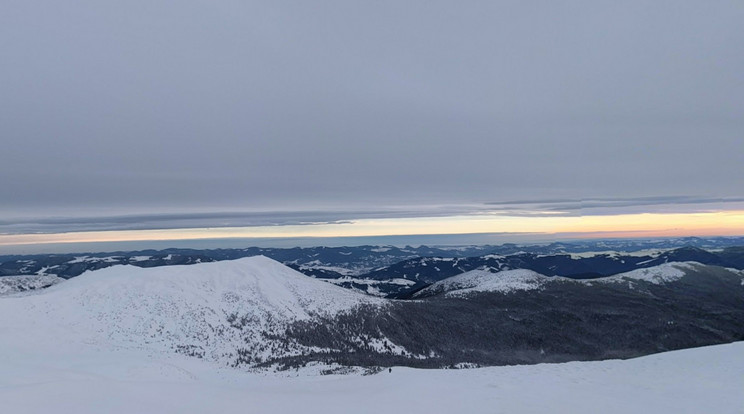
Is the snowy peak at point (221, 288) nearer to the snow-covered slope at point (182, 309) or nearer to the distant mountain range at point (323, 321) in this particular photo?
the snow-covered slope at point (182, 309)

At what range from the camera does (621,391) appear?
20578 millimetres

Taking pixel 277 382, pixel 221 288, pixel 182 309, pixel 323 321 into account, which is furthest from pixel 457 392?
pixel 221 288

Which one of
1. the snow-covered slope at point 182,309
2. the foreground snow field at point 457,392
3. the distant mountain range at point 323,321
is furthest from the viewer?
the distant mountain range at point 323,321

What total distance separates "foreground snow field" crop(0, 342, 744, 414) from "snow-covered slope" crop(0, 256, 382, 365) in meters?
34.0

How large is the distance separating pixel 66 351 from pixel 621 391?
53.8 metres

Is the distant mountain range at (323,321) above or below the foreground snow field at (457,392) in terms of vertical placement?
below

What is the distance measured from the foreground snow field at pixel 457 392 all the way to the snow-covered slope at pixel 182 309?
111 feet

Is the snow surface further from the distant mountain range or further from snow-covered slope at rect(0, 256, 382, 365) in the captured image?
the distant mountain range

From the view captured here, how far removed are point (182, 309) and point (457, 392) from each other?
71924 mm

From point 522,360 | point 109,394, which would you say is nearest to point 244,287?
point 522,360

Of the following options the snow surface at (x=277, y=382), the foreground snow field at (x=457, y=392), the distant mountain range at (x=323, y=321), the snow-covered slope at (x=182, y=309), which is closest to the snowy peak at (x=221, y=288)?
the snow-covered slope at (x=182, y=309)

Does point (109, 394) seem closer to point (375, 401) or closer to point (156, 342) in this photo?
point (375, 401)

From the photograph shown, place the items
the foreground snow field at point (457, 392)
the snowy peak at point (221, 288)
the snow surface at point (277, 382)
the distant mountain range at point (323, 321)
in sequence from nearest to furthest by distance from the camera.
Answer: the foreground snow field at point (457, 392) < the snow surface at point (277, 382) < the distant mountain range at point (323, 321) < the snowy peak at point (221, 288)

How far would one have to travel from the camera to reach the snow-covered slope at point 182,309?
59.6 meters
